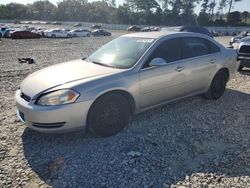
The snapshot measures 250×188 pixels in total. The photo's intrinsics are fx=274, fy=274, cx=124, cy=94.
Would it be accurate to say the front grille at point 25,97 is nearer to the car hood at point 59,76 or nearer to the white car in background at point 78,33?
the car hood at point 59,76

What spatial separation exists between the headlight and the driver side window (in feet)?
4.75

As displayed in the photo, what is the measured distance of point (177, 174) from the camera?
3.45m

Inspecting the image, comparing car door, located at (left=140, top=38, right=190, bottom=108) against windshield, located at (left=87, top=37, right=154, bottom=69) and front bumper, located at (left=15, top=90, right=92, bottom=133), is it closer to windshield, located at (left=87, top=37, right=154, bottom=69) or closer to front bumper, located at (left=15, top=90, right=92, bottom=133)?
windshield, located at (left=87, top=37, right=154, bottom=69)

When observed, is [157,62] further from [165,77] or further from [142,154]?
[142,154]

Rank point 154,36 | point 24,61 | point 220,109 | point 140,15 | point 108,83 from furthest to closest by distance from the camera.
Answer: point 140,15, point 24,61, point 220,109, point 154,36, point 108,83

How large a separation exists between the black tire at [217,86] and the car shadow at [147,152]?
3.16ft

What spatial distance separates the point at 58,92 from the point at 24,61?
9.77m

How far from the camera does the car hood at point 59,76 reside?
404 centimetres

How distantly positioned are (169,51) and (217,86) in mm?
1829

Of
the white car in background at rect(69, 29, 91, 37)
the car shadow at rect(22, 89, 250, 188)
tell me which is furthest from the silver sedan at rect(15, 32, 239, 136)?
the white car in background at rect(69, 29, 91, 37)

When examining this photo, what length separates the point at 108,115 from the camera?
4266mm

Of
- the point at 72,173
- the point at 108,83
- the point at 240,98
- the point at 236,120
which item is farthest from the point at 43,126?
the point at 240,98

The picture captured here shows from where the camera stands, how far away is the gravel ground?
11.0ft

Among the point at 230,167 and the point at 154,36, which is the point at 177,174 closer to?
the point at 230,167
